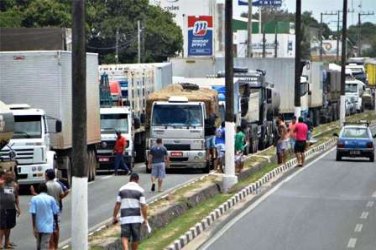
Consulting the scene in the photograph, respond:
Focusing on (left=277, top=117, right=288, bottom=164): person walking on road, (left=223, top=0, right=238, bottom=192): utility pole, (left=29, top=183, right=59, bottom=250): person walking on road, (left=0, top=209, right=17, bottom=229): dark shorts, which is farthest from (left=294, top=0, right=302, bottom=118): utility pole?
(left=29, top=183, right=59, bottom=250): person walking on road

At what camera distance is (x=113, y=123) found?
38938mm

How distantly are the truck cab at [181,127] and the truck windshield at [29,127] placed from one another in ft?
24.5

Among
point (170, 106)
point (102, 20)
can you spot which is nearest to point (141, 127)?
point (170, 106)

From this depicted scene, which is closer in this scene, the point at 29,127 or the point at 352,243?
the point at 352,243

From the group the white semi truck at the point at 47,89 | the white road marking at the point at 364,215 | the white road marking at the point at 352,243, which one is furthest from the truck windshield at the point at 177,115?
the white road marking at the point at 352,243

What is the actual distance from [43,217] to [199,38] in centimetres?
6779

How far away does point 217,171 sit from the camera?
35.4 m

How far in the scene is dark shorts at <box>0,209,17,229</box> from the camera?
57.5 ft

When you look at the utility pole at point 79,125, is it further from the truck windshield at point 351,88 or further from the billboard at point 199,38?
the truck windshield at point 351,88

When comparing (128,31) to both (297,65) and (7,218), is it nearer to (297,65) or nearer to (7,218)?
(297,65)

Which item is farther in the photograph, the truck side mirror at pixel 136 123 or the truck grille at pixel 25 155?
the truck side mirror at pixel 136 123

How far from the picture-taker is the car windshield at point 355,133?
44.5 metres

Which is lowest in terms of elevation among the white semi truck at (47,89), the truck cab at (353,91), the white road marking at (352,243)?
the truck cab at (353,91)

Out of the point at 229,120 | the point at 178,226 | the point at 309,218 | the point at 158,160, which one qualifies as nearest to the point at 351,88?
the point at 229,120
